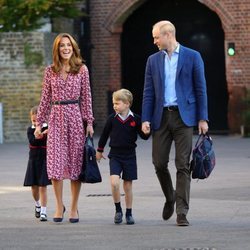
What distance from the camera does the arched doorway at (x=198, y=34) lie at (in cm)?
2922

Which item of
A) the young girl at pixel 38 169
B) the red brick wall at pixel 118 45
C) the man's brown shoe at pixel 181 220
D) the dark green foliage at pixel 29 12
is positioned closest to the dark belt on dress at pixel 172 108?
the man's brown shoe at pixel 181 220

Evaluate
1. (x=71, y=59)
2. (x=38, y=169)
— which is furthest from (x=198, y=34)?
(x=71, y=59)

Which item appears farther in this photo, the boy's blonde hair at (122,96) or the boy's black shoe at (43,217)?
the boy's black shoe at (43,217)

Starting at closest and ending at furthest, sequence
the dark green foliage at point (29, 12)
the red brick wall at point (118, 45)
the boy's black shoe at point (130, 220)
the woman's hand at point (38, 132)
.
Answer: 1. the boy's black shoe at point (130, 220)
2. the woman's hand at point (38, 132)
3. the dark green foliage at point (29, 12)
4. the red brick wall at point (118, 45)

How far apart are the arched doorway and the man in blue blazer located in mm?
18495

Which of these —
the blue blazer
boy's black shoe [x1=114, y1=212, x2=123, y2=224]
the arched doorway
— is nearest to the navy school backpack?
the blue blazer

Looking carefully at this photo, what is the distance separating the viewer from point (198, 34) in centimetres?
2928

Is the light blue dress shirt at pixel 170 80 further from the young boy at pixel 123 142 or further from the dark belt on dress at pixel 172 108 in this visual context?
the young boy at pixel 123 142

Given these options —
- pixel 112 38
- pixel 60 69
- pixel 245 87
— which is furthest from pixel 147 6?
pixel 60 69

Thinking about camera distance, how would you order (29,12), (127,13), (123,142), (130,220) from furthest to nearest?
1. (127,13)
2. (29,12)
3. (123,142)
4. (130,220)

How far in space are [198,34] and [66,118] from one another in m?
18.5

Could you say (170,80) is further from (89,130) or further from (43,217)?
(43,217)

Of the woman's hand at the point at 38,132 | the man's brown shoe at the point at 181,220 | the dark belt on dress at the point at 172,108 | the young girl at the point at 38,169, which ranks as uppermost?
the dark belt on dress at the point at 172,108

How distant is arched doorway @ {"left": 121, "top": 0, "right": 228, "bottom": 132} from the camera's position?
29.2 meters
